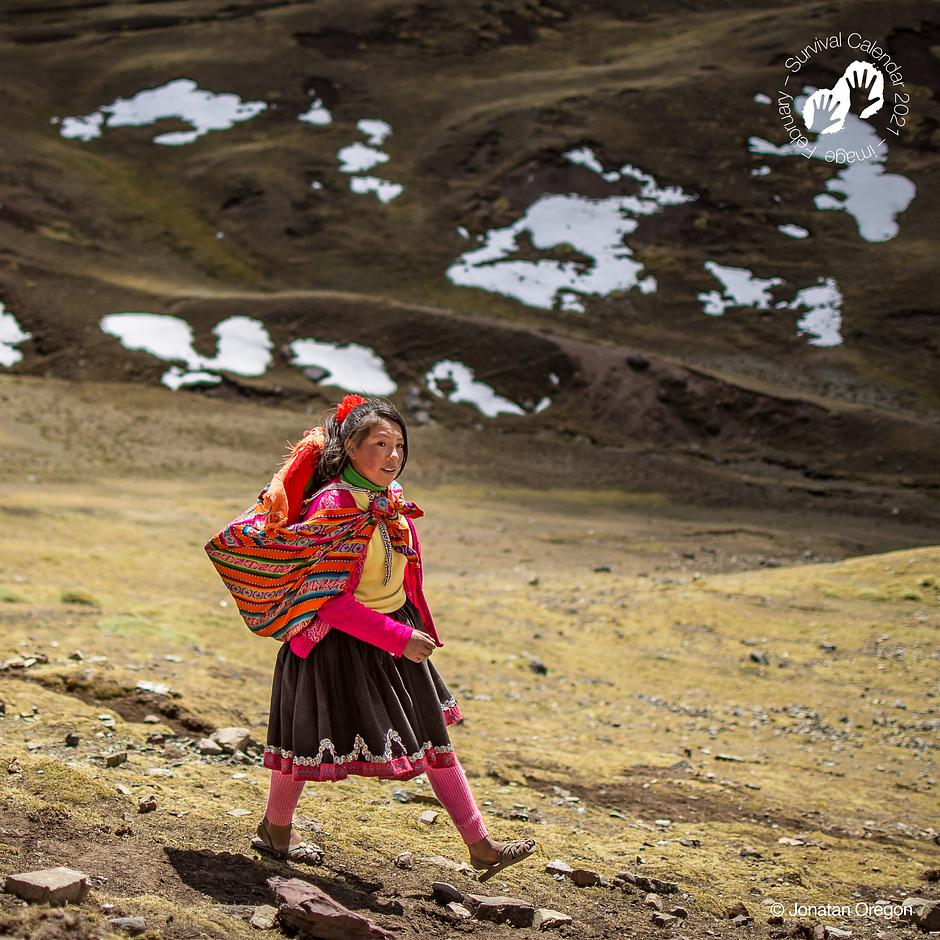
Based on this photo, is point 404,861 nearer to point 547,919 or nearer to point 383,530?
point 547,919

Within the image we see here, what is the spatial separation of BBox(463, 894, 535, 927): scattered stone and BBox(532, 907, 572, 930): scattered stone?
36 millimetres

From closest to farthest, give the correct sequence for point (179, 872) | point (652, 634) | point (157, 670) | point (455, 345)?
point (179, 872) → point (157, 670) → point (652, 634) → point (455, 345)

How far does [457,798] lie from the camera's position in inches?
218

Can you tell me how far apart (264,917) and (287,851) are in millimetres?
1009

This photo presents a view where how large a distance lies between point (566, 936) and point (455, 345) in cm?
3590

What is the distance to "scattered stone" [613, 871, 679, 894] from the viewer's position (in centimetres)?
611

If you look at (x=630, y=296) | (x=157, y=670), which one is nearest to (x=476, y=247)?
(x=630, y=296)

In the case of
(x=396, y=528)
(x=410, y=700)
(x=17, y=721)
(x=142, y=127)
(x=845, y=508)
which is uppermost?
(x=142, y=127)

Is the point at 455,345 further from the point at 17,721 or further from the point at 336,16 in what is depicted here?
the point at 336,16

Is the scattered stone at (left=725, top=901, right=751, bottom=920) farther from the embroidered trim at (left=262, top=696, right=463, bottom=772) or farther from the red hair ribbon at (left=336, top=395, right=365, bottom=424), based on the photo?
the red hair ribbon at (left=336, top=395, right=365, bottom=424)

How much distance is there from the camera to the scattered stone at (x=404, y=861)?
584 centimetres

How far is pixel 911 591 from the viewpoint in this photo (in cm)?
1619

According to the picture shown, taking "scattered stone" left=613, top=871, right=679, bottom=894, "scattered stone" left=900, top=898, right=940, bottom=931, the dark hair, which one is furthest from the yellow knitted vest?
"scattered stone" left=900, top=898, right=940, bottom=931

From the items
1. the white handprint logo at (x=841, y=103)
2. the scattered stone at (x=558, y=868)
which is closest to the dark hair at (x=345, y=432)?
the scattered stone at (x=558, y=868)
